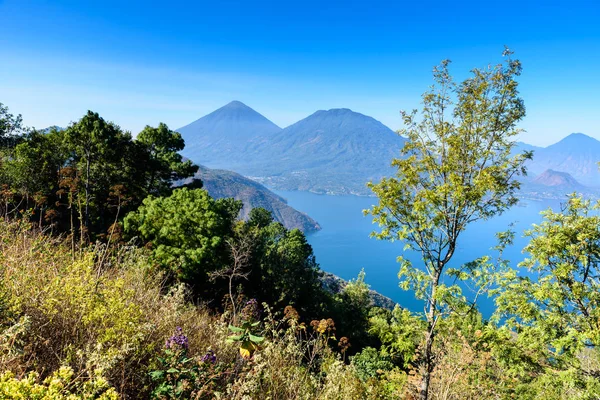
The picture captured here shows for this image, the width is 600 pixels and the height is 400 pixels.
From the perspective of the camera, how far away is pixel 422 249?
7613 mm

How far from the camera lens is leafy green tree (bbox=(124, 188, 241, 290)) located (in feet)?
52.6

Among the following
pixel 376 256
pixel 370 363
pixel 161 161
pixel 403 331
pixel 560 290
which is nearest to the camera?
pixel 560 290

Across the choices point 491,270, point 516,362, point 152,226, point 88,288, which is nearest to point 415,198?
point 491,270

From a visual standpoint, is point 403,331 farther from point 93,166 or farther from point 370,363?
point 93,166

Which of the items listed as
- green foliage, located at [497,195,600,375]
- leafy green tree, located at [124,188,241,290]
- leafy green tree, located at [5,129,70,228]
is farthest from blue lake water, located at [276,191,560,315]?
green foliage, located at [497,195,600,375]

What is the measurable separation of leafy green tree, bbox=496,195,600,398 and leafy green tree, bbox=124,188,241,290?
12.8 meters

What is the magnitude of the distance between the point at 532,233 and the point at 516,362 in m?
3.05

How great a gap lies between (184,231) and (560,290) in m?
14.9

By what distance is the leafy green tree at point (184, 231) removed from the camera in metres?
16.0

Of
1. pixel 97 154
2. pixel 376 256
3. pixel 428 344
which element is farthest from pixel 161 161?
pixel 376 256

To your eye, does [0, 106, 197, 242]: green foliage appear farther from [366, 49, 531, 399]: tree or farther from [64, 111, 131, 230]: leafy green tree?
[366, 49, 531, 399]: tree

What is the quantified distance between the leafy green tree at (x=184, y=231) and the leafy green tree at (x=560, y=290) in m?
12.8

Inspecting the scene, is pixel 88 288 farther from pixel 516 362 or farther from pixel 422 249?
pixel 516 362

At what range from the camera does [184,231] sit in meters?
16.5
